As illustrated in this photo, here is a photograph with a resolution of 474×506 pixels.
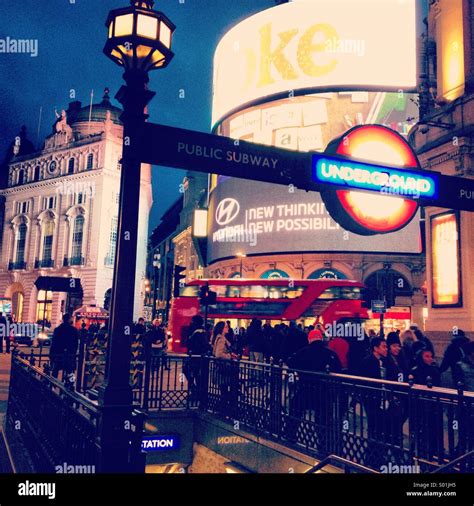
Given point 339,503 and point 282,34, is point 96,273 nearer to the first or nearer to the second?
point 282,34

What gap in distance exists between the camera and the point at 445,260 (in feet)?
51.1

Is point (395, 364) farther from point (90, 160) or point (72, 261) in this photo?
point (90, 160)

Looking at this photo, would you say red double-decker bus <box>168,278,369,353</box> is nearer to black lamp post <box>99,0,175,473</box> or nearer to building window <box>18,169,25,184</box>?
black lamp post <box>99,0,175,473</box>

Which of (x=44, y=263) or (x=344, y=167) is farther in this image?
(x=44, y=263)

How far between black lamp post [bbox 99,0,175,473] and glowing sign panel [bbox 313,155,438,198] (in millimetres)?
2515

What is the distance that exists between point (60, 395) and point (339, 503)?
13.1ft

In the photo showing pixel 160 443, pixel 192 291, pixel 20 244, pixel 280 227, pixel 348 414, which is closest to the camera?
pixel 348 414

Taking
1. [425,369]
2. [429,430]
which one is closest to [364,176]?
[429,430]

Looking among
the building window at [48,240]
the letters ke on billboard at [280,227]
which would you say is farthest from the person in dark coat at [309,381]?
the building window at [48,240]

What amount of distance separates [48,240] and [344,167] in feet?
209

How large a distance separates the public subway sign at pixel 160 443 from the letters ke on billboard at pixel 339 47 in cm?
3472

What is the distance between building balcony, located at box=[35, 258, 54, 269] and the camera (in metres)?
64.0

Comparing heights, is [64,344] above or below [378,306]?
below

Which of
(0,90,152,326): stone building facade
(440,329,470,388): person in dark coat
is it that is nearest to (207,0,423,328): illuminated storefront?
(0,90,152,326): stone building facade
